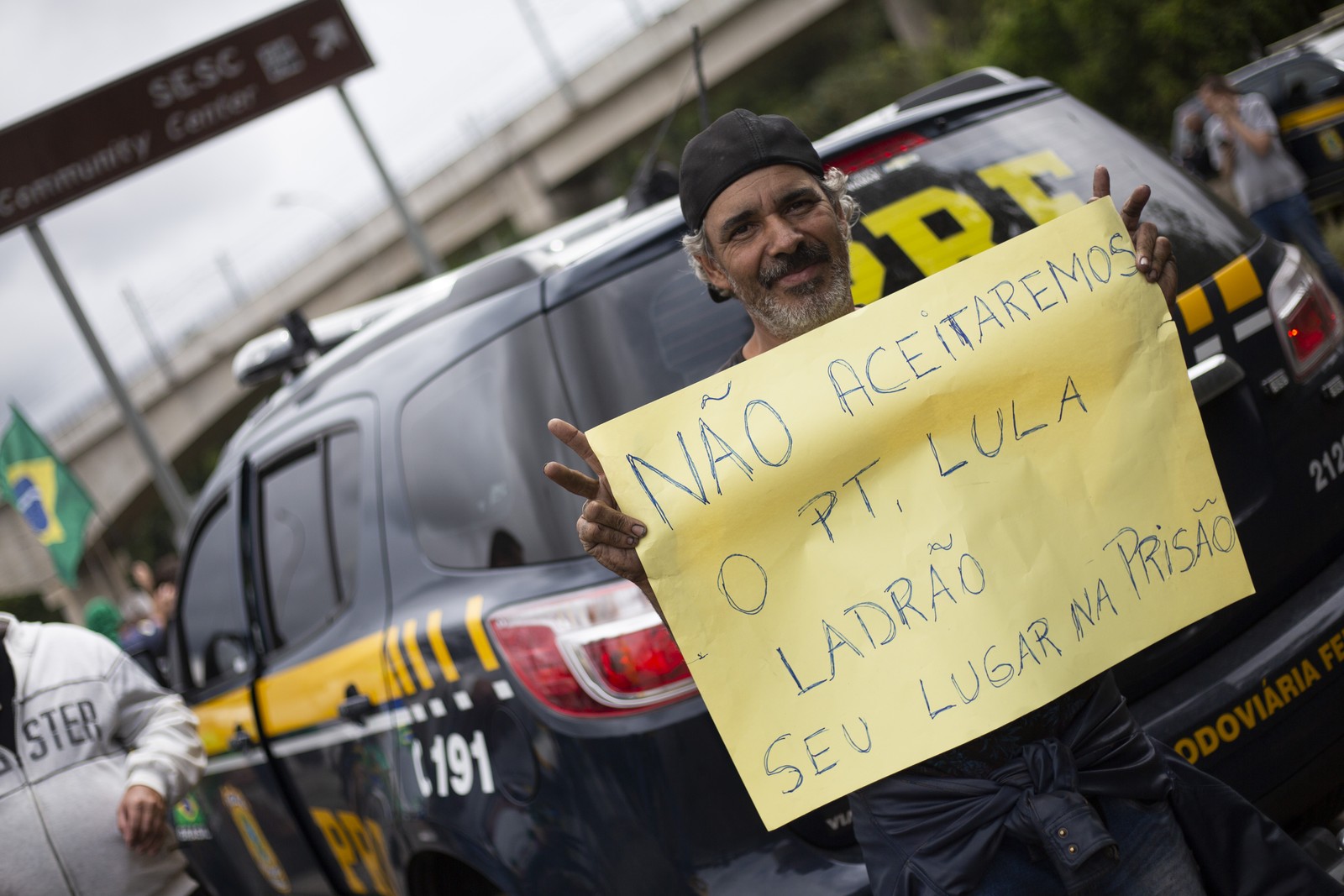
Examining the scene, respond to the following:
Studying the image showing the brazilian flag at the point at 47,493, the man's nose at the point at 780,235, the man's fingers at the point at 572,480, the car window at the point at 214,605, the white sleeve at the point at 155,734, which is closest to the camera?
the man's fingers at the point at 572,480

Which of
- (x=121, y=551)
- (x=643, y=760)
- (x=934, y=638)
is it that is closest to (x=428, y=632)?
(x=643, y=760)

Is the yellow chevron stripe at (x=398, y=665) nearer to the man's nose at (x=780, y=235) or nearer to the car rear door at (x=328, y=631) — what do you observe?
the car rear door at (x=328, y=631)

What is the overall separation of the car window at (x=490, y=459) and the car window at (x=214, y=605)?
48.5 inches

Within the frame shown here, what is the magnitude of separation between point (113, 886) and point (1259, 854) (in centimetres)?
265

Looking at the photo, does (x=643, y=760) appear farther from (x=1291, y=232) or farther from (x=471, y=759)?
(x=1291, y=232)

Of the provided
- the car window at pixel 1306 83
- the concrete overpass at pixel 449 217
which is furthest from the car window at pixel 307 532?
the concrete overpass at pixel 449 217

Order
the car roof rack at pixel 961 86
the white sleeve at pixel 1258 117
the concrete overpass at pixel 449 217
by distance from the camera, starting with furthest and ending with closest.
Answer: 1. the concrete overpass at pixel 449 217
2. the white sleeve at pixel 1258 117
3. the car roof rack at pixel 961 86

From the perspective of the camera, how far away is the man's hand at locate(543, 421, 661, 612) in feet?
5.94

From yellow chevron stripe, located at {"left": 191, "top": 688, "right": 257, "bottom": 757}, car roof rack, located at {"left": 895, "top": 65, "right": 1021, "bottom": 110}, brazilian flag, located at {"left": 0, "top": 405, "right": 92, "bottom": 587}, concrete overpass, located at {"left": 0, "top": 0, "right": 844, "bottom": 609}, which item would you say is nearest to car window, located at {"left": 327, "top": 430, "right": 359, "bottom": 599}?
yellow chevron stripe, located at {"left": 191, "top": 688, "right": 257, "bottom": 757}

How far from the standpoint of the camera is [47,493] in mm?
12961

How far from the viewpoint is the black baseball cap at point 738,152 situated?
1.98 meters

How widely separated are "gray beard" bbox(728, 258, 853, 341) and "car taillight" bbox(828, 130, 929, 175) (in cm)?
77

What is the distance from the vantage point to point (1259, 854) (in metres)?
1.96

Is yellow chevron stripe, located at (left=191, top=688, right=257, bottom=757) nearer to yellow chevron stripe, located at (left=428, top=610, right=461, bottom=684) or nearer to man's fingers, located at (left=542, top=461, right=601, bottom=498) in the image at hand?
yellow chevron stripe, located at (left=428, top=610, right=461, bottom=684)
